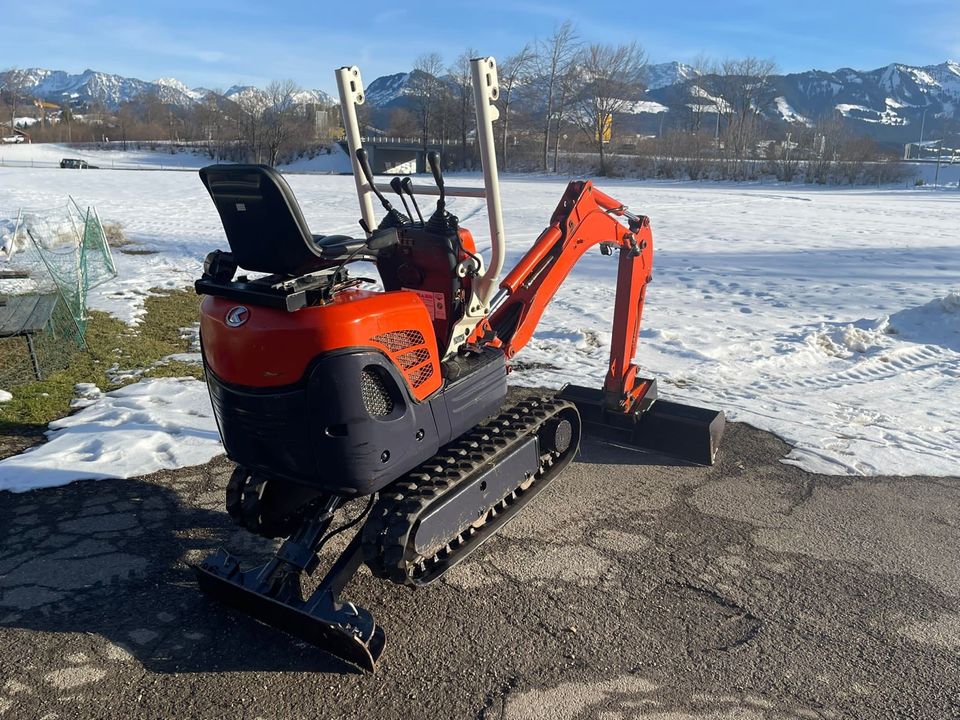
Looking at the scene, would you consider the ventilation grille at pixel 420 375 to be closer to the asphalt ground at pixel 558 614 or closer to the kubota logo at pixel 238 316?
the kubota logo at pixel 238 316

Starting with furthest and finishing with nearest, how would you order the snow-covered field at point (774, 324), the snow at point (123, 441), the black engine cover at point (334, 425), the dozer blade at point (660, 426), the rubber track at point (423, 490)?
1. the snow-covered field at point (774, 324)
2. the dozer blade at point (660, 426)
3. the snow at point (123, 441)
4. the rubber track at point (423, 490)
5. the black engine cover at point (334, 425)

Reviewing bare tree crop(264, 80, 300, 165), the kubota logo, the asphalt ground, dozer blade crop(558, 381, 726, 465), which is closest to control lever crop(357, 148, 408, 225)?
the kubota logo

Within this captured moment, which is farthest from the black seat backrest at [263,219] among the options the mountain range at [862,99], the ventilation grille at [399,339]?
the mountain range at [862,99]

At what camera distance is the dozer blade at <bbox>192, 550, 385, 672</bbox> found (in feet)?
10.8

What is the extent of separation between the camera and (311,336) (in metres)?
3.28

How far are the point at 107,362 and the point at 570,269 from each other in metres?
4.78

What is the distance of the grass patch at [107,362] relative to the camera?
620 centimetres

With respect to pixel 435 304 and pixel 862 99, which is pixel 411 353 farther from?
pixel 862 99

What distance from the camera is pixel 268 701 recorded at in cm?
318

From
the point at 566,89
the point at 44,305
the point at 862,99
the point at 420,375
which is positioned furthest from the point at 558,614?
the point at 862,99

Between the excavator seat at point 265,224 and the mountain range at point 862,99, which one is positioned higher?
the mountain range at point 862,99

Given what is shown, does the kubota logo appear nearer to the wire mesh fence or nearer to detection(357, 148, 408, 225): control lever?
detection(357, 148, 408, 225): control lever

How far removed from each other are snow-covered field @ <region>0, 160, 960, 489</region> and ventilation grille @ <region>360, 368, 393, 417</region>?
241 cm

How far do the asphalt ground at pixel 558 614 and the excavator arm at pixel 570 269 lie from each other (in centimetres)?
104
